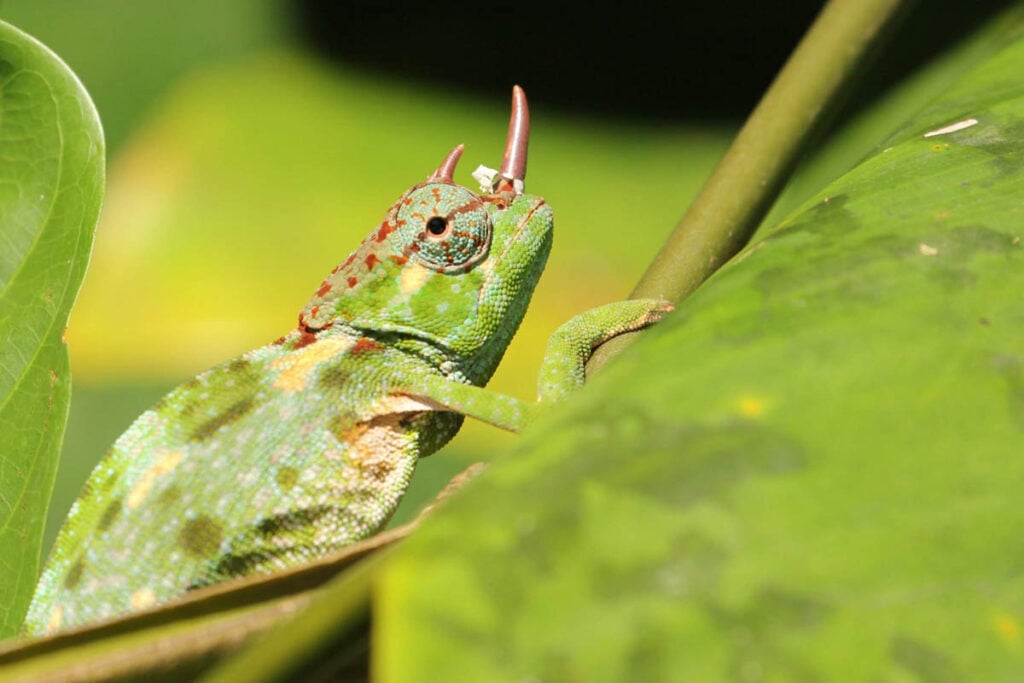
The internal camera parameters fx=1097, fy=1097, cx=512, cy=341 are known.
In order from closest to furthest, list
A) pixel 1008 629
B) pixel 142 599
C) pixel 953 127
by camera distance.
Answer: pixel 1008 629
pixel 953 127
pixel 142 599

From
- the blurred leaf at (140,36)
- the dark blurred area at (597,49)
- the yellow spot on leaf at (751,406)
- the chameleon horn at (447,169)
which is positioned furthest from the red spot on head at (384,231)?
the blurred leaf at (140,36)

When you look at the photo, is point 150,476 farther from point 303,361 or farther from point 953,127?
point 953,127

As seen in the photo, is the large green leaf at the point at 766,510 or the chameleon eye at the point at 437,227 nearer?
the large green leaf at the point at 766,510

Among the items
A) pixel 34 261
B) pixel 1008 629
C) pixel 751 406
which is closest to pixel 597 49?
pixel 34 261

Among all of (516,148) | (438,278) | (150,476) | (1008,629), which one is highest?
(1008,629)

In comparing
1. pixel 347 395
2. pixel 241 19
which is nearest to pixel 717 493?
pixel 347 395

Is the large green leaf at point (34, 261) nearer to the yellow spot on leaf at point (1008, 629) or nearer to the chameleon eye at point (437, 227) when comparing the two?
the chameleon eye at point (437, 227)

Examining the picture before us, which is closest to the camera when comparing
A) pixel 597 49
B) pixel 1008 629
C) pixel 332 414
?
pixel 1008 629
